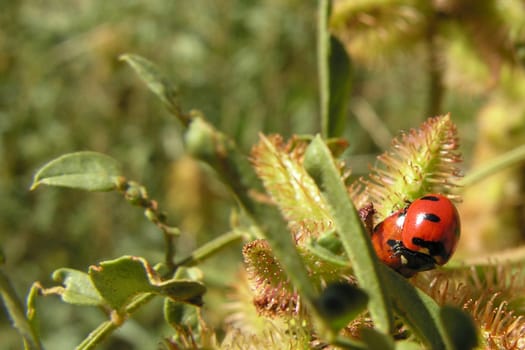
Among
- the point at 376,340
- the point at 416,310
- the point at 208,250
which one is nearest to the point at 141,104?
the point at 208,250

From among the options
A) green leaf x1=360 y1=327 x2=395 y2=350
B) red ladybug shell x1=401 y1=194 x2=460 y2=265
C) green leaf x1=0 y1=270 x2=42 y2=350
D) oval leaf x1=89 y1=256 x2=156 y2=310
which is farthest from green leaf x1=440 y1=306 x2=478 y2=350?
green leaf x1=0 y1=270 x2=42 y2=350

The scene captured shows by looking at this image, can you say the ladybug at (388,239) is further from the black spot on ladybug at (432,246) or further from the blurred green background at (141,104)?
the blurred green background at (141,104)

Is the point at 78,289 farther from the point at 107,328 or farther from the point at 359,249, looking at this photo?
the point at 359,249

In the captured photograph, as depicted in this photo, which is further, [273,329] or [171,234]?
[171,234]

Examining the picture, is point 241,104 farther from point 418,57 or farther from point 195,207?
point 418,57

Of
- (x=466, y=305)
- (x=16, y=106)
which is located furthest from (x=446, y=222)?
(x=16, y=106)
